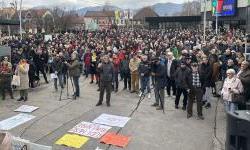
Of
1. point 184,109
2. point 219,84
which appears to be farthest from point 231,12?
point 184,109

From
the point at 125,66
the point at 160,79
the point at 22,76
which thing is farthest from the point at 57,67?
the point at 160,79

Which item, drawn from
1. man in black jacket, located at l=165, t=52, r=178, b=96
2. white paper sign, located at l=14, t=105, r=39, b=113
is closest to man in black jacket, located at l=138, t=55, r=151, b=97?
man in black jacket, located at l=165, t=52, r=178, b=96

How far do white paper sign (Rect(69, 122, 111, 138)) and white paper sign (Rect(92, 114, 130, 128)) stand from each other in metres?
0.36

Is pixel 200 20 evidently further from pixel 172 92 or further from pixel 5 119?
pixel 5 119

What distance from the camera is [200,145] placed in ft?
34.8

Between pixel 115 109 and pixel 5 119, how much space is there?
11.4 feet

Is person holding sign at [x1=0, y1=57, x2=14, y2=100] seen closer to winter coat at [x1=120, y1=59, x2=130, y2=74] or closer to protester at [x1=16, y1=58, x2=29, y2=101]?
protester at [x1=16, y1=58, x2=29, y2=101]

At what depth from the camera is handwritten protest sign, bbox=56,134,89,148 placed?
34.4 feet

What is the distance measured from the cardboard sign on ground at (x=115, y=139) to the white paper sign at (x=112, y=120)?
3.22 ft

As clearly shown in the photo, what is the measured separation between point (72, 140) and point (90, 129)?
1.01 m

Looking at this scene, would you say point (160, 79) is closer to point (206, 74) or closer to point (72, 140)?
point (206, 74)

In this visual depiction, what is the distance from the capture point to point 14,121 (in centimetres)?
1265

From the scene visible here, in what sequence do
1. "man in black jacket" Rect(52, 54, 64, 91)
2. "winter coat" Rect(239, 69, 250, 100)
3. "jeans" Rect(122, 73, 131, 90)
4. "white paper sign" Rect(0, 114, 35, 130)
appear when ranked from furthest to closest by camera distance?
"jeans" Rect(122, 73, 131, 90) < "man in black jacket" Rect(52, 54, 64, 91) < "white paper sign" Rect(0, 114, 35, 130) < "winter coat" Rect(239, 69, 250, 100)

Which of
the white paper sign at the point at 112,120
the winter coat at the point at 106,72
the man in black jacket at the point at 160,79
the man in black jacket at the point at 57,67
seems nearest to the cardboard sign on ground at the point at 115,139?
the white paper sign at the point at 112,120
